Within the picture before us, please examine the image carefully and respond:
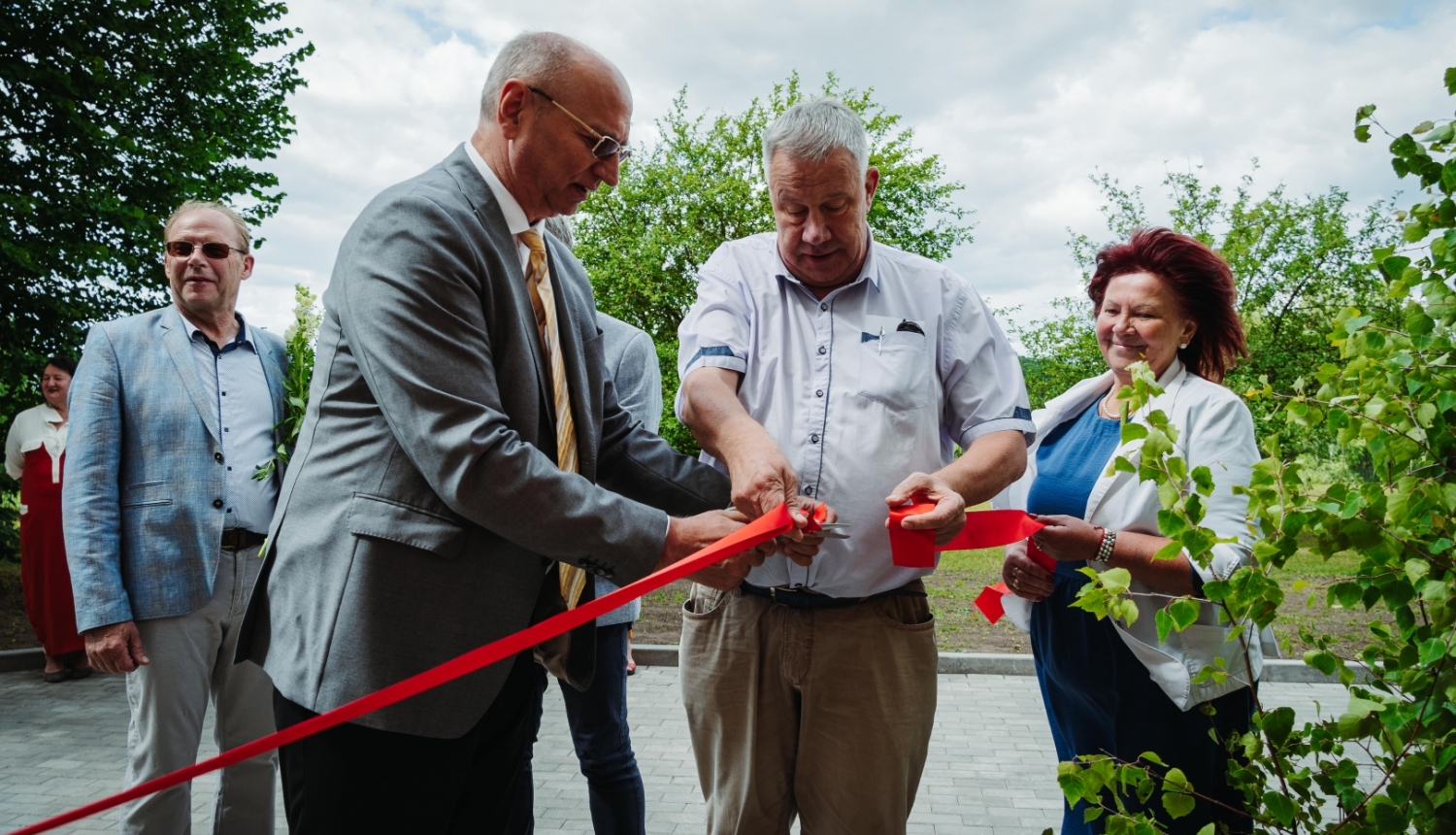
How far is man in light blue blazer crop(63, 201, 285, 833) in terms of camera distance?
344cm

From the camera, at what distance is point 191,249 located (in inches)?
148

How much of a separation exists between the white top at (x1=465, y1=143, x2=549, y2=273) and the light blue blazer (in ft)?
6.46

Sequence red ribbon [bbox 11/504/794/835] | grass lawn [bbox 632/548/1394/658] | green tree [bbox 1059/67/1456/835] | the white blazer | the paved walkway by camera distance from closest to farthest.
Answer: green tree [bbox 1059/67/1456/835]
red ribbon [bbox 11/504/794/835]
the white blazer
the paved walkway
grass lawn [bbox 632/548/1394/658]

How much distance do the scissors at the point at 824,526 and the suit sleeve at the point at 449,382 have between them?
47cm

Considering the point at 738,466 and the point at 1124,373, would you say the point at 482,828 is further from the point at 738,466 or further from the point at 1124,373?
the point at 1124,373

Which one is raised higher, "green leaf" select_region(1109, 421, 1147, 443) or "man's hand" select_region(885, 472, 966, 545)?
"green leaf" select_region(1109, 421, 1147, 443)

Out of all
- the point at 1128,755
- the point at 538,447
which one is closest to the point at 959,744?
the point at 1128,755

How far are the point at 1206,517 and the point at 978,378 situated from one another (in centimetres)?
80

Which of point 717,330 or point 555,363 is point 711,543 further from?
point 717,330

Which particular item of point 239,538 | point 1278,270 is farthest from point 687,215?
point 239,538

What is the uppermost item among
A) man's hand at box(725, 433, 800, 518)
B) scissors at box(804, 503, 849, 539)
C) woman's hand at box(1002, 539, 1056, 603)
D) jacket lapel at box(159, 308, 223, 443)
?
jacket lapel at box(159, 308, 223, 443)

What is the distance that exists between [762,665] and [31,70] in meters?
11.7

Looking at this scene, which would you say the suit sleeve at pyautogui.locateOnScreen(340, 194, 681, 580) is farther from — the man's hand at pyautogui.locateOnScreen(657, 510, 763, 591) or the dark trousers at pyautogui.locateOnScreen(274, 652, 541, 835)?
the dark trousers at pyautogui.locateOnScreen(274, 652, 541, 835)

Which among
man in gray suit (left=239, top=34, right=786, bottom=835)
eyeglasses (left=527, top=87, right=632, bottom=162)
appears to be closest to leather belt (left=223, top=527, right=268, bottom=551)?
man in gray suit (left=239, top=34, right=786, bottom=835)
